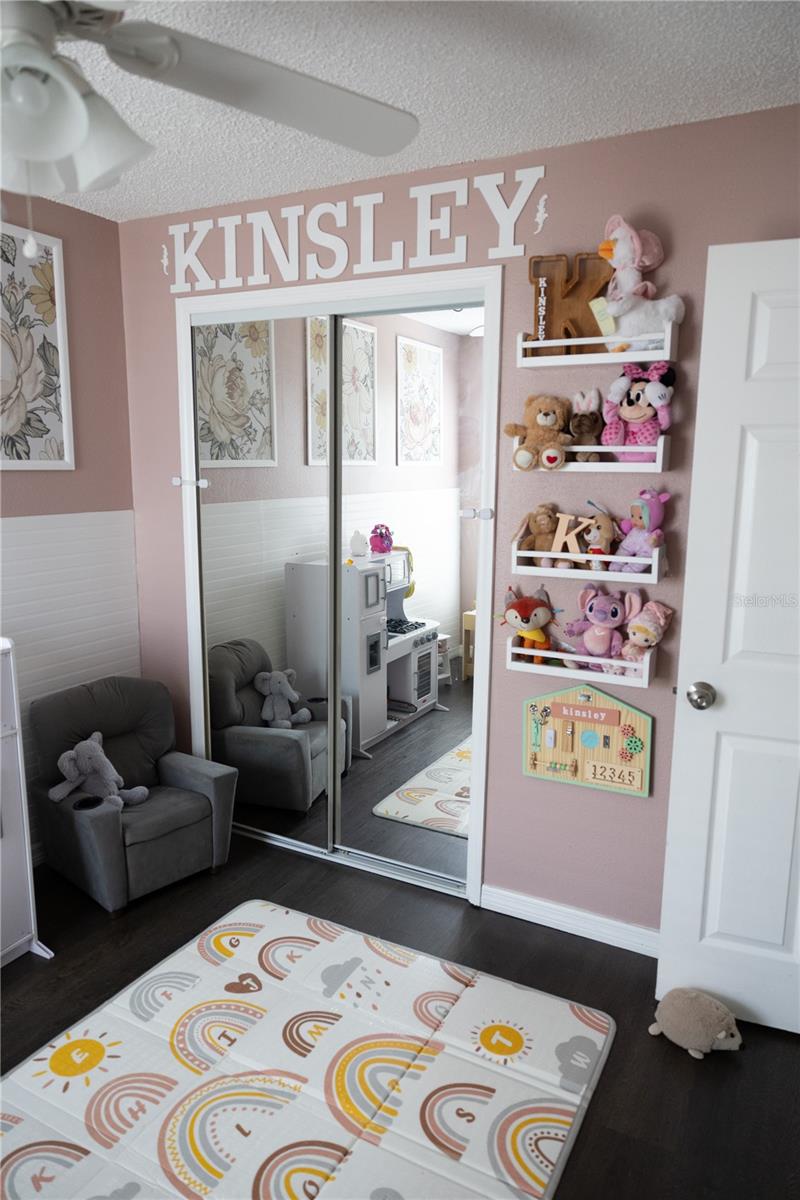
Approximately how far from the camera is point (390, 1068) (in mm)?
2234

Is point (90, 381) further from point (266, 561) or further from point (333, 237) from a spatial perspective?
point (333, 237)

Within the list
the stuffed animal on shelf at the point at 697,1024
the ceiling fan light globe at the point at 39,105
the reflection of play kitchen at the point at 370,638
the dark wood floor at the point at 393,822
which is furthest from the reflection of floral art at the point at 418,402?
the stuffed animal on shelf at the point at 697,1024

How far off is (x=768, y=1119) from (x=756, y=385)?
187 centimetres

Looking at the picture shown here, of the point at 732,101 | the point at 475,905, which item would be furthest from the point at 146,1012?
the point at 732,101

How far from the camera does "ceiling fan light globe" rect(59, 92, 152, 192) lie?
4.41 ft

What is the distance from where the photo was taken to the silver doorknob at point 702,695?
2.30 metres

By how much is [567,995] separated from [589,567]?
132 cm

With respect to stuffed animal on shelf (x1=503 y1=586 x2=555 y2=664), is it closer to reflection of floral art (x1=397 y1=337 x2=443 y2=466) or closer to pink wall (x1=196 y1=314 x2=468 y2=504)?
pink wall (x1=196 y1=314 x2=468 y2=504)

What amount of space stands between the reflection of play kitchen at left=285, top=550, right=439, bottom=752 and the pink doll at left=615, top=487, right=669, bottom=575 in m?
0.94

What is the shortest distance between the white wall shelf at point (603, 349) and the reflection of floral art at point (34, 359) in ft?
5.94

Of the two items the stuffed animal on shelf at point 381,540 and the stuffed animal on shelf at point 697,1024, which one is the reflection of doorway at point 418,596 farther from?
the stuffed animal on shelf at point 697,1024

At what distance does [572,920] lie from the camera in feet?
9.32

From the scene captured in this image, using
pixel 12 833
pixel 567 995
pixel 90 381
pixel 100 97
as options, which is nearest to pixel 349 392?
pixel 90 381

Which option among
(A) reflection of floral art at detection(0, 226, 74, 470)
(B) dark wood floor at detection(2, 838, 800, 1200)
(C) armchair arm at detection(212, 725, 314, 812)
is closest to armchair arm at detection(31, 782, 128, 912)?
(B) dark wood floor at detection(2, 838, 800, 1200)
